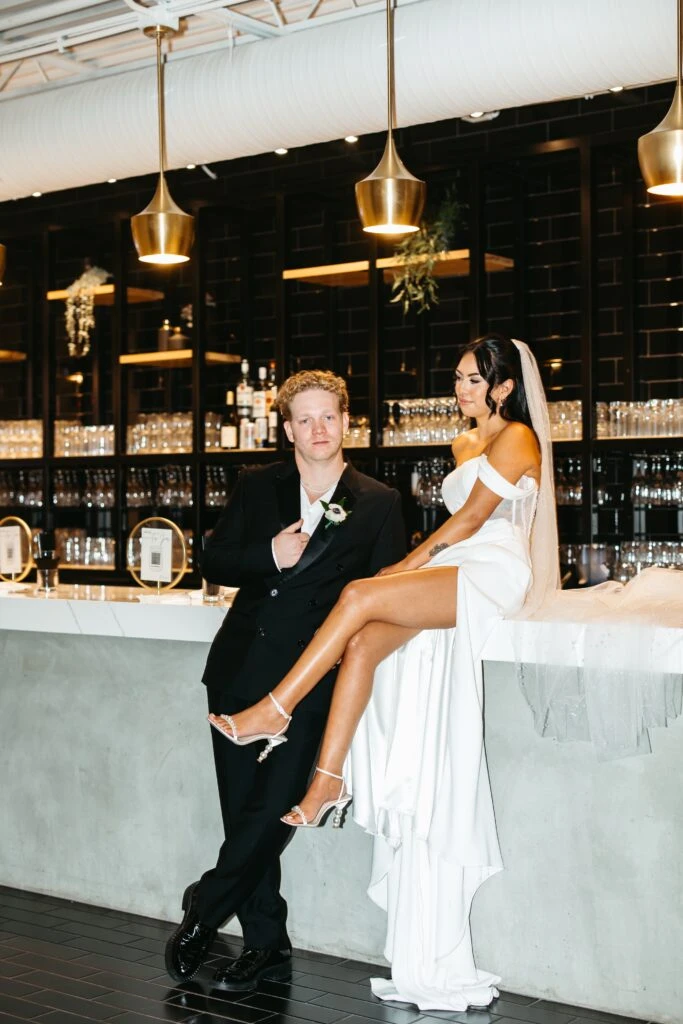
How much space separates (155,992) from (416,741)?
38.0 inches

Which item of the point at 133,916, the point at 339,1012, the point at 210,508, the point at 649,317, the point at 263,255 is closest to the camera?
the point at 339,1012

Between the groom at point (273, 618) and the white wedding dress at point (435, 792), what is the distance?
0.60 ft

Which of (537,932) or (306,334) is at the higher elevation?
(306,334)

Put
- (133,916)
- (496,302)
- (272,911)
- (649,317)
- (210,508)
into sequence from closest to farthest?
(272,911)
(133,916)
(649,317)
(496,302)
(210,508)

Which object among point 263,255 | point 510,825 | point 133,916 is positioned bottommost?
point 133,916

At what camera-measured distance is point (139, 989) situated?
3457 millimetres

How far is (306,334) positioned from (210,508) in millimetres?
1093

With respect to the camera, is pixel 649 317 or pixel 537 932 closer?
pixel 537 932

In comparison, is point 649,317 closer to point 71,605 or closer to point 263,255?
point 263,255

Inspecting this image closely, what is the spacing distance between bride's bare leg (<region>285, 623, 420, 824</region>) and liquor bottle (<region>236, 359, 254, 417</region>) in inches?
132

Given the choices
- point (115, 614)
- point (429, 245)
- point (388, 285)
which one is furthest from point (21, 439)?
point (115, 614)

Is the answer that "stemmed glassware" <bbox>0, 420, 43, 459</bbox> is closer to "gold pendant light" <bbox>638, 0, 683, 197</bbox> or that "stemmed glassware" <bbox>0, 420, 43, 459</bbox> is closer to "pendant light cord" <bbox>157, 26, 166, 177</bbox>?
"pendant light cord" <bbox>157, 26, 166, 177</bbox>

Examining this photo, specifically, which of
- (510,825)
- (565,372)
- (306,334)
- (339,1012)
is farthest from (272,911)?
(306,334)

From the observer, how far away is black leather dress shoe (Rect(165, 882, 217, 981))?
349 centimetres
